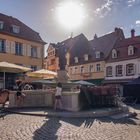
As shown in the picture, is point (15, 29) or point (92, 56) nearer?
point (15, 29)

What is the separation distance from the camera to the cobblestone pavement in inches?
314

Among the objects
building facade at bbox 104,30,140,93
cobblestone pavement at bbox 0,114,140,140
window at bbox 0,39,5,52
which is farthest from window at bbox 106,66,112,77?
cobblestone pavement at bbox 0,114,140,140

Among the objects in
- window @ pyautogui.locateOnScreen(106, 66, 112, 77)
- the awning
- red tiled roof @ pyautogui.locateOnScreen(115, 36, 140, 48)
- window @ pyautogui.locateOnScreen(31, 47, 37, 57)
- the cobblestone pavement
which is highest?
red tiled roof @ pyautogui.locateOnScreen(115, 36, 140, 48)

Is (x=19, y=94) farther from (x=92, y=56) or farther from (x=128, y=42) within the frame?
(x=92, y=56)

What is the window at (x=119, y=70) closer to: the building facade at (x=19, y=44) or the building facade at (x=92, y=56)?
the building facade at (x=92, y=56)

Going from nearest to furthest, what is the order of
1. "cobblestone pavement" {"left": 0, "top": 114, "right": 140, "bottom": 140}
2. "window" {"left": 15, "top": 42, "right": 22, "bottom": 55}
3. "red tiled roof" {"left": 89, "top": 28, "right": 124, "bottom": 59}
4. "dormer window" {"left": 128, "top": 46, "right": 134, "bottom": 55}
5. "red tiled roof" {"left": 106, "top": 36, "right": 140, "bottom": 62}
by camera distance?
"cobblestone pavement" {"left": 0, "top": 114, "right": 140, "bottom": 140} < "window" {"left": 15, "top": 42, "right": 22, "bottom": 55} < "red tiled roof" {"left": 106, "top": 36, "right": 140, "bottom": 62} < "dormer window" {"left": 128, "top": 46, "right": 134, "bottom": 55} < "red tiled roof" {"left": 89, "top": 28, "right": 124, "bottom": 59}

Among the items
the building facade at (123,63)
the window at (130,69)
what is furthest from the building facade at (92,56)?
the window at (130,69)

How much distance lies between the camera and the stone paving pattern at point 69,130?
7980 millimetres

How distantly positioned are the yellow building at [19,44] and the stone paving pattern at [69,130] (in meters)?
22.0

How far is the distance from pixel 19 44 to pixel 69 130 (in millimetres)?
25903

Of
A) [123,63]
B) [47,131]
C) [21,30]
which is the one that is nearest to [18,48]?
[21,30]

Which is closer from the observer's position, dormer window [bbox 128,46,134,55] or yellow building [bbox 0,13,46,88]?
yellow building [bbox 0,13,46,88]

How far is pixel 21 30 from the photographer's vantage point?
3525cm

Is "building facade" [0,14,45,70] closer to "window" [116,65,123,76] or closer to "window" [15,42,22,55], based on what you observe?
"window" [15,42,22,55]
